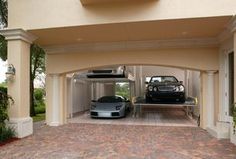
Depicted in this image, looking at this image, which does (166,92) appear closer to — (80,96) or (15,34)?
(80,96)

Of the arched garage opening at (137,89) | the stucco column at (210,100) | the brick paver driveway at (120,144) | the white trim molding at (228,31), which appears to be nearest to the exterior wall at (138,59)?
the stucco column at (210,100)

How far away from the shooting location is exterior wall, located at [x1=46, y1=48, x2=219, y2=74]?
980cm

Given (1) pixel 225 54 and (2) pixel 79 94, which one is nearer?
(1) pixel 225 54

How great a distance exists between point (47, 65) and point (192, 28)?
594 centimetres

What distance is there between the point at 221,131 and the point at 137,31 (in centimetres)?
408

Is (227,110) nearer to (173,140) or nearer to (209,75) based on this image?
(209,75)

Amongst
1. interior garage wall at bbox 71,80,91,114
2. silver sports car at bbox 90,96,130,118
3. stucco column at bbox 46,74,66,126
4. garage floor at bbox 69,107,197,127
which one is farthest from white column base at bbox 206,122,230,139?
interior garage wall at bbox 71,80,91,114

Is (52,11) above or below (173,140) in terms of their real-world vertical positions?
above

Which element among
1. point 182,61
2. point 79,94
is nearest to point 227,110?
point 182,61

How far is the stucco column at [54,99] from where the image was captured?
10.9 meters

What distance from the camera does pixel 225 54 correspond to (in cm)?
940

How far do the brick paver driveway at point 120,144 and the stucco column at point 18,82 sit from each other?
56 cm

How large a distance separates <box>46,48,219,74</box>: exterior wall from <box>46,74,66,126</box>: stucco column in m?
0.39

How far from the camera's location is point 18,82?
8.32m
